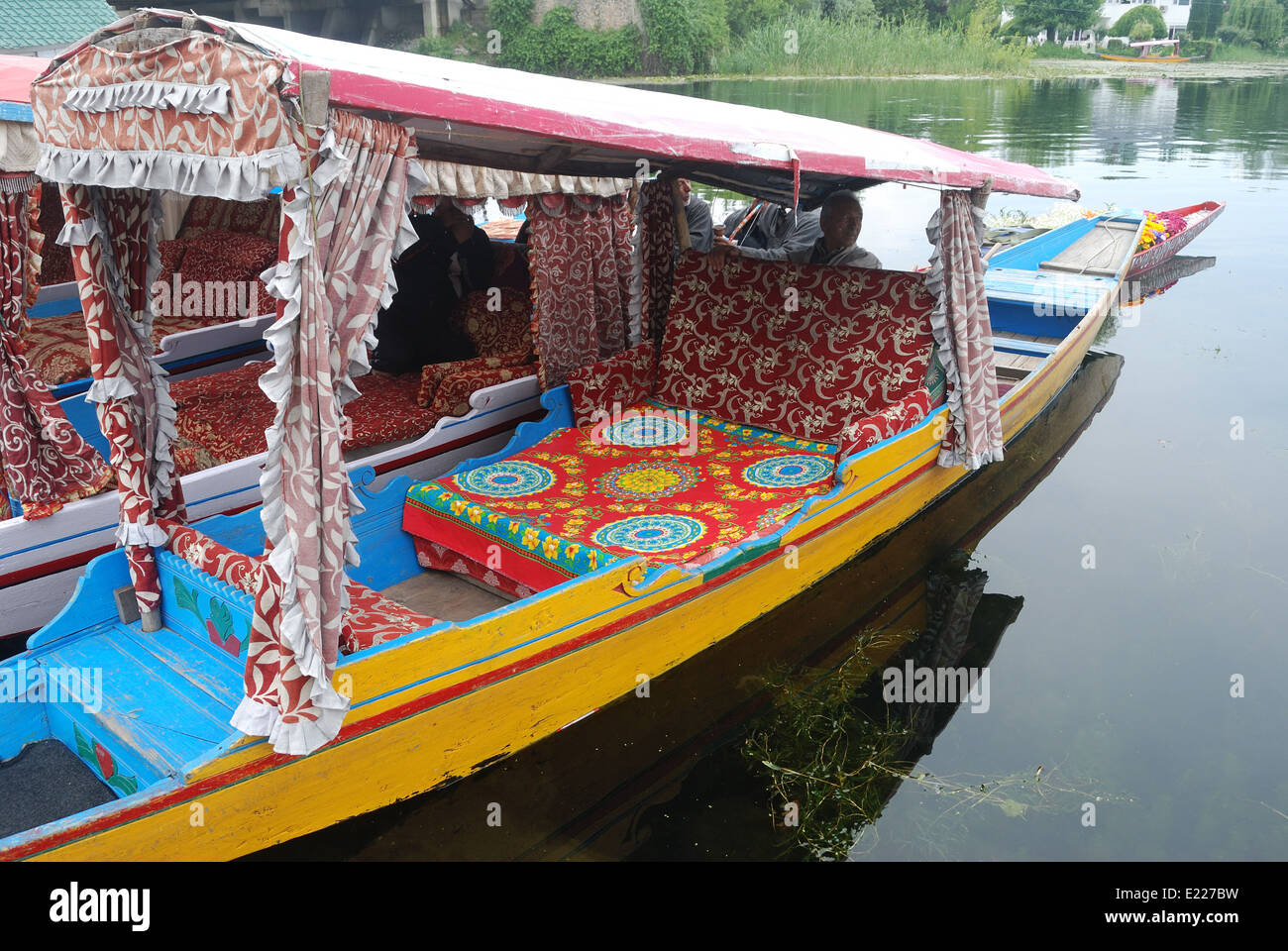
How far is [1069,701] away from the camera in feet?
15.7

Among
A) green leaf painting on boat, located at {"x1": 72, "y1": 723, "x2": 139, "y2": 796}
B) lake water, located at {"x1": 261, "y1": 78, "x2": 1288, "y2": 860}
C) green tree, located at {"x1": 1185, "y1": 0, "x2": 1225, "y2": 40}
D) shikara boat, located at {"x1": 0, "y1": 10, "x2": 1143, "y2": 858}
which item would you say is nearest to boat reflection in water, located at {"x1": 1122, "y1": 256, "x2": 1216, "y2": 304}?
lake water, located at {"x1": 261, "y1": 78, "x2": 1288, "y2": 860}

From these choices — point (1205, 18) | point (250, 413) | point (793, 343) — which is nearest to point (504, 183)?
point (250, 413)

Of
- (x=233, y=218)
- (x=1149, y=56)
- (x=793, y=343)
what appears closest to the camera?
(x=793, y=343)

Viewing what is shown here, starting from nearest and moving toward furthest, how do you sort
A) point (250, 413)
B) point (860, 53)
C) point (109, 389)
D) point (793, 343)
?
1. point (109, 389)
2. point (793, 343)
3. point (250, 413)
4. point (860, 53)

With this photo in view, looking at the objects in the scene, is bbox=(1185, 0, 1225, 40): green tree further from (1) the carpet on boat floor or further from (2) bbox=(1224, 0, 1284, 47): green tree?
(1) the carpet on boat floor

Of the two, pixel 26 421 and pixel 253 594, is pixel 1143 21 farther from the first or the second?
pixel 253 594

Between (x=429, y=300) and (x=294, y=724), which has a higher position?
(x=429, y=300)

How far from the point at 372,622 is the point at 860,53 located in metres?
31.3

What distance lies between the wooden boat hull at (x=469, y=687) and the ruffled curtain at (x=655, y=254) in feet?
6.88

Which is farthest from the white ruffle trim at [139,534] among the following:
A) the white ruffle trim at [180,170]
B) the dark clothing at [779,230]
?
the dark clothing at [779,230]

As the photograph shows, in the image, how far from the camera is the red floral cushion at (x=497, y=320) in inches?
277

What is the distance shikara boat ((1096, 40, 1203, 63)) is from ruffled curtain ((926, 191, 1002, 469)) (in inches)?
1592

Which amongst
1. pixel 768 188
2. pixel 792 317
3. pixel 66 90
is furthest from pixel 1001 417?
pixel 66 90

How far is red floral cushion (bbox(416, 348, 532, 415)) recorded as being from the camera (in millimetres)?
6453
